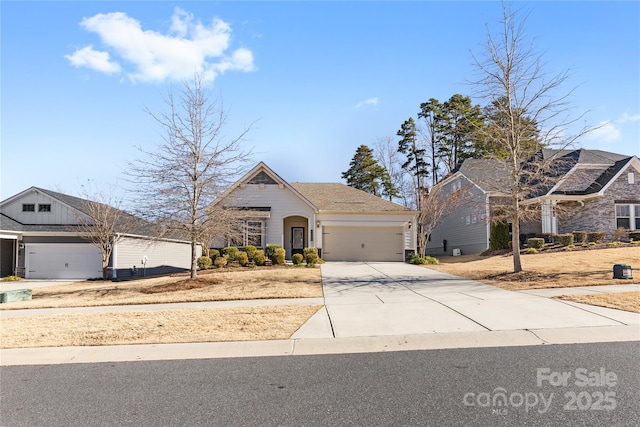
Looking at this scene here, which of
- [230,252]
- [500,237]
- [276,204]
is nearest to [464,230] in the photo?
[500,237]

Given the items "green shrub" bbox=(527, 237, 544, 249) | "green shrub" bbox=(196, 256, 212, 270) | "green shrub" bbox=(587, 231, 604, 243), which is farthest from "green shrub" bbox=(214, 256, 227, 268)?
"green shrub" bbox=(587, 231, 604, 243)

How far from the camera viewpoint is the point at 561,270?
52.6ft

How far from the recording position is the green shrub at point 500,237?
85.2ft

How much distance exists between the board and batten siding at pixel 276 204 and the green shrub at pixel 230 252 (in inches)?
101

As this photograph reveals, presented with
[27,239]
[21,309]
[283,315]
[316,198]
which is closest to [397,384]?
[283,315]

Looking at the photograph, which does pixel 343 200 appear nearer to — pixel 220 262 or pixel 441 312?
pixel 220 262

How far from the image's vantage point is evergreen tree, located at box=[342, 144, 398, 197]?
46.5 metres

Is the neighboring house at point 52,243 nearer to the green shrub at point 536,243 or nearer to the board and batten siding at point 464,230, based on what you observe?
the board and batten siding at point 464,230

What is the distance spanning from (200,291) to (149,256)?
15456 millimetres

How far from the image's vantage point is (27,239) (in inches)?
985

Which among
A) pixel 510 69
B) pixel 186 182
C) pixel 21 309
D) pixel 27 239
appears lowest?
pixel 21 309

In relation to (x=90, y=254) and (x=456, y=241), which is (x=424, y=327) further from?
(x=456, y=241)

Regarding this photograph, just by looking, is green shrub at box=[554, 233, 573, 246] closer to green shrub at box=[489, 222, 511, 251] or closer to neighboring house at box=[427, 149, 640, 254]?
neighboring house at box=[427, 149, 640, 254]

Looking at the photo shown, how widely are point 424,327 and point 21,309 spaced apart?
37.6ft
